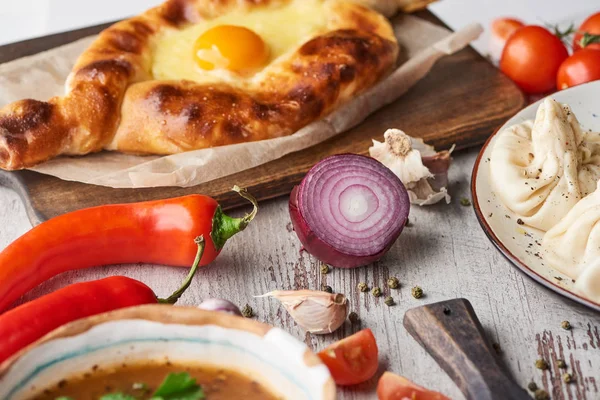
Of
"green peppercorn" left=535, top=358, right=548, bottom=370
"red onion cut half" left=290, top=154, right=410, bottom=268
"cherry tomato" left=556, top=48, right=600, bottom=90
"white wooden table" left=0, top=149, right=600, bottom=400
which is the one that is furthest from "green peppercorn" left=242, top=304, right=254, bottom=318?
"cherry tomato" left=556, top=48, right=600, bottom=90

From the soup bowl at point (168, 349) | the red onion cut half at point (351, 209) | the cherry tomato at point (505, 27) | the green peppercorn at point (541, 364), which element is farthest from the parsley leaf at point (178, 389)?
the cherry tomato at point (505, 27)

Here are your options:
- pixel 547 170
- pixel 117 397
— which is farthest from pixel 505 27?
pixel 117 397

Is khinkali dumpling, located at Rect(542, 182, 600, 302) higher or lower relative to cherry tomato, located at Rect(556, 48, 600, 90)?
higher

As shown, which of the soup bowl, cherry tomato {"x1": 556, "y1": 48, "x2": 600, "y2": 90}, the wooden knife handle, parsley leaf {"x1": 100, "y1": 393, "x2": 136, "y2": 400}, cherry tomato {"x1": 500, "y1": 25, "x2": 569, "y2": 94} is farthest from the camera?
cherry tomato {"x1": 500, "y1": 25, "x2": 569, "y2": 94}

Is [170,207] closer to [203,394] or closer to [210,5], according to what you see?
[203,394]

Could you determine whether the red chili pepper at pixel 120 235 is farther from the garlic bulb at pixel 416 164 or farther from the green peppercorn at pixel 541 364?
the green peppercorn at pixel 541 364

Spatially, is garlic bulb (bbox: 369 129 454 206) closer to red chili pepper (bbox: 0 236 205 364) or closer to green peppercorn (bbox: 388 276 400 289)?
green peppercorn (bbox: 388 276 400 289)
